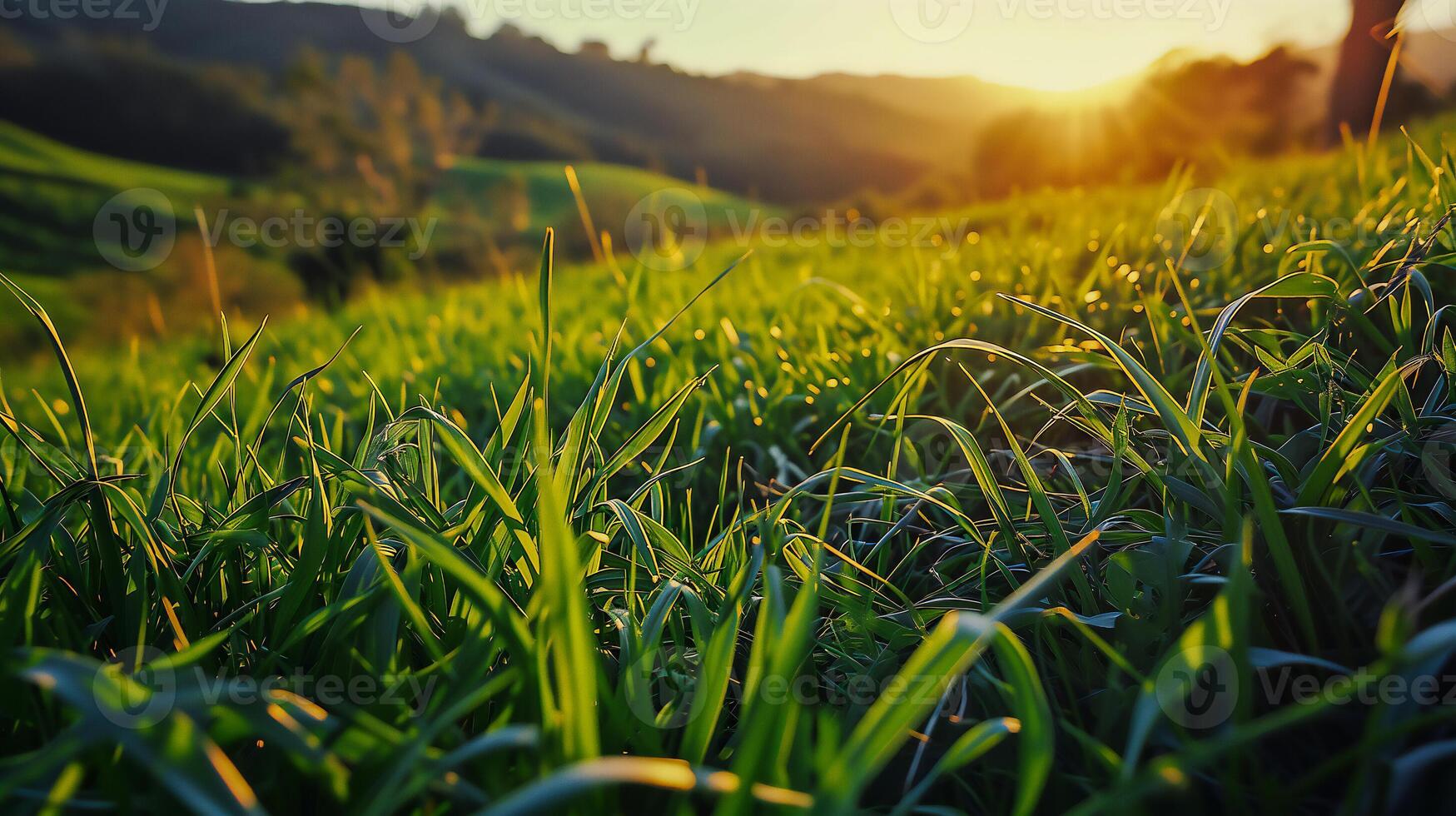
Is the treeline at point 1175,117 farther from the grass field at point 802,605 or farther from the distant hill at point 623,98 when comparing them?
the grass field at point 802,605

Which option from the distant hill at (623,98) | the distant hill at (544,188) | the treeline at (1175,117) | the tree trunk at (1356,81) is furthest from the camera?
the distant hill at (623,98)

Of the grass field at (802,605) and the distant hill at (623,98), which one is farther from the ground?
A: the distant hill at (623,98)

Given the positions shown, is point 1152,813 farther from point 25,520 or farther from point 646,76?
point 646,76

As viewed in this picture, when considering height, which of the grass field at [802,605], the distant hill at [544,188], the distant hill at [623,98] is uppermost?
the distant hill at [623,98]

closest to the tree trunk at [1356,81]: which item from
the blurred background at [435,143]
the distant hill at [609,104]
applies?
the blurred background at [435,143]

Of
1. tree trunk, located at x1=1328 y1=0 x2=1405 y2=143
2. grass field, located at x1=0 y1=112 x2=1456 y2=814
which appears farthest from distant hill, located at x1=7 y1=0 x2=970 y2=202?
grass field, located at x1=0 y1=112 x2=1456 y2=814

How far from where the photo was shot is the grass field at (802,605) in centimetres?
50

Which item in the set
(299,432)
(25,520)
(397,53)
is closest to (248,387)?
(299,432)

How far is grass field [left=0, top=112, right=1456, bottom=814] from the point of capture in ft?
1.63

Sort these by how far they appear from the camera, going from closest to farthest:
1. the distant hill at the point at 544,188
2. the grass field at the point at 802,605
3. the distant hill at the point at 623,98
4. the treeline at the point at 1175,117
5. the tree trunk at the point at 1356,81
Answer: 1. the grass field at the point at 802,605
2. the tree trunk at the point at 1356,81
3. the treeline at the point at 1175,117
4. the distant hill at the point at 544,188
5. the distant hill at the point at 623,98

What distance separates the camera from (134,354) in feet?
5.85

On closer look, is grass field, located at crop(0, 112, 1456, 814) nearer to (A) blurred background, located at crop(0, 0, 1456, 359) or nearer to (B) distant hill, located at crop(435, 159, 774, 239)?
(A) blurred background, located at crop(0, 0, 1456, 359)

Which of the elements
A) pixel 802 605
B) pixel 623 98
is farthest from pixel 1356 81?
pixel 623 98

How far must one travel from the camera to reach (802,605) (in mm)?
581
